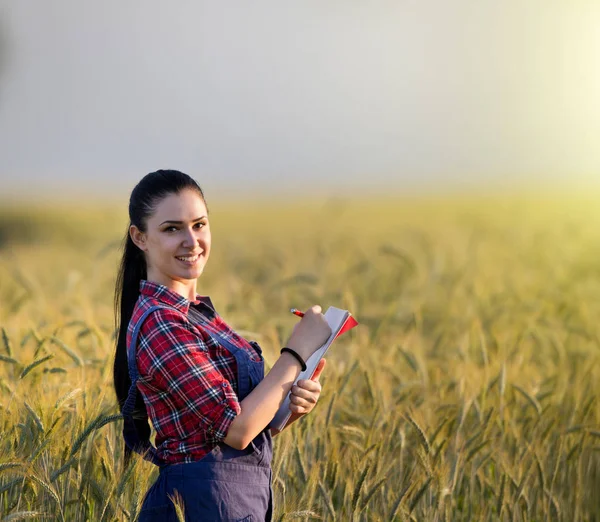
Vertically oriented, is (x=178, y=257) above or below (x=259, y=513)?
above

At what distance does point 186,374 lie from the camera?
217cm

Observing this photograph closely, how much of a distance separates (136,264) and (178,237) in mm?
237

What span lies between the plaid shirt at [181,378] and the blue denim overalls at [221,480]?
3cm

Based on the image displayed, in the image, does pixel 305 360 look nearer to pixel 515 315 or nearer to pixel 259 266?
pixel 515 315

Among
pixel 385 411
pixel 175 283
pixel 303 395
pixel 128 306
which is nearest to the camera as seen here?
pixel 303 395

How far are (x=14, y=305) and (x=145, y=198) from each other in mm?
2607

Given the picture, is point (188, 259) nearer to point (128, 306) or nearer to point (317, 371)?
point (128, 306)

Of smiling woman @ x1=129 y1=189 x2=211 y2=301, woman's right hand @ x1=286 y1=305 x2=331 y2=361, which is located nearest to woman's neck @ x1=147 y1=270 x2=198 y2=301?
smiling woman @ x1=129 y1=189 x2=211 y2=301

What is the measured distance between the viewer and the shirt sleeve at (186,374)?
2162 mm

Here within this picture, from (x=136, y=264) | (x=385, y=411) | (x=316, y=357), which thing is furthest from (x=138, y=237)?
(x=385, y=411)

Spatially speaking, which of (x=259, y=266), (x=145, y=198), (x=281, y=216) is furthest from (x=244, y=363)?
(x=281, y=216)

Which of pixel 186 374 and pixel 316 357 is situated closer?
pixel 186 374

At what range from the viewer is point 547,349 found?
5438 mm

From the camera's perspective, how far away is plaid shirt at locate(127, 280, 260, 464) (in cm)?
217
